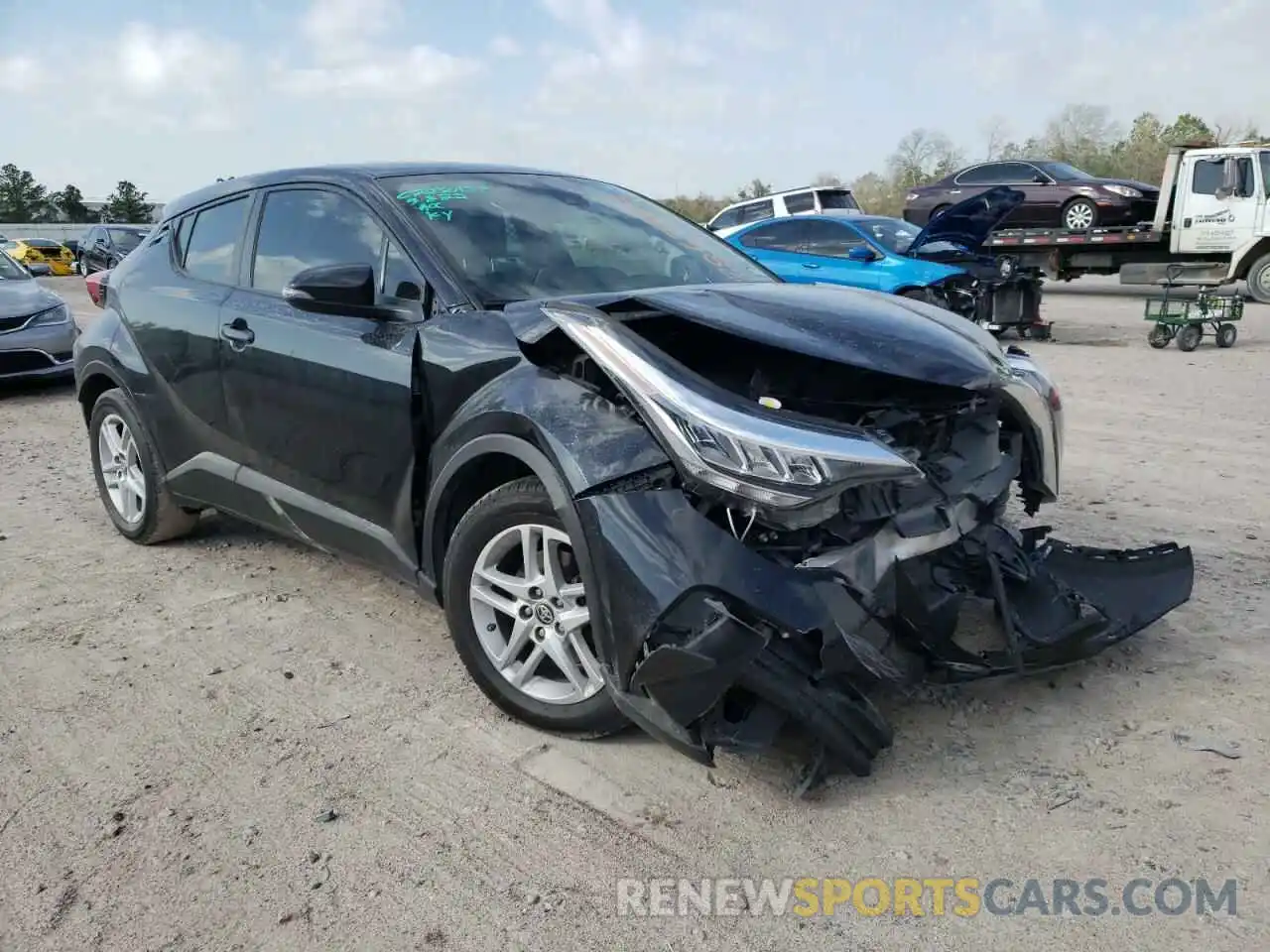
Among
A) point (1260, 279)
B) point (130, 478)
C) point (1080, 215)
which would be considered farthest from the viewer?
point (1080, 215)

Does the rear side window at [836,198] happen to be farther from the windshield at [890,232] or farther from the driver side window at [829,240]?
the driver side window at [829,240]

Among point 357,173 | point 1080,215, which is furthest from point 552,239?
point 1080,215

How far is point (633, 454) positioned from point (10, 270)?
34.7ft

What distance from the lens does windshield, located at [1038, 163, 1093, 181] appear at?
721 inches

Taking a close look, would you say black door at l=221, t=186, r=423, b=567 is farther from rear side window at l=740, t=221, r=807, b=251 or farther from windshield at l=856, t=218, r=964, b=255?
rear side window at l=740, t=221, r=807, b=251

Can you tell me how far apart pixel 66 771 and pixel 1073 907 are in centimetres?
272

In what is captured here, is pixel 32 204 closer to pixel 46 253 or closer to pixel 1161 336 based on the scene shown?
pixel 46 253

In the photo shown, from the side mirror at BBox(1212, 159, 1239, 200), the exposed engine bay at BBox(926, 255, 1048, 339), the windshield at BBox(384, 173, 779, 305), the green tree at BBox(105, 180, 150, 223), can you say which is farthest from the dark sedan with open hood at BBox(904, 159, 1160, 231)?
the green tree at BBox(105, 180, 150, 223)

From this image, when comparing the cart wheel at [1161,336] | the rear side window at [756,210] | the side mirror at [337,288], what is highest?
the rear side window at [756,210]

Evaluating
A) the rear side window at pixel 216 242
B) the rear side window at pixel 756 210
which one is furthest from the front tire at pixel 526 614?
the rear side window at pixel 756 210

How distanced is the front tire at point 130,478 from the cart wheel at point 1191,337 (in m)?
10.5

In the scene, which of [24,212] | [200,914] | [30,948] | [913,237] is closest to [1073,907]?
[200,914]

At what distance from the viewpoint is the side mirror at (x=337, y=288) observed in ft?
10.8

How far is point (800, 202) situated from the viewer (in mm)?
17766
